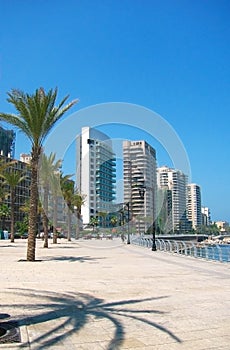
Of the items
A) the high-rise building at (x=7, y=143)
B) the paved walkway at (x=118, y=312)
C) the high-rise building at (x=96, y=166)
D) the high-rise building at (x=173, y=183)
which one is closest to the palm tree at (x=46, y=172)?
the high-rise building at (x=96, y=166)

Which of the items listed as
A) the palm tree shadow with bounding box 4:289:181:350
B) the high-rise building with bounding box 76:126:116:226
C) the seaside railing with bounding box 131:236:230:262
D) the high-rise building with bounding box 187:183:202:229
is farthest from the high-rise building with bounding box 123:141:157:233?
the high-rise building with bounding box 187:183:202:229

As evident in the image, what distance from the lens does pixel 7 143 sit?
104 m

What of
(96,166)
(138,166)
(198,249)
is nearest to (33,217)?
(198,249)

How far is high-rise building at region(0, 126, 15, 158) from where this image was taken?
99.9 metres

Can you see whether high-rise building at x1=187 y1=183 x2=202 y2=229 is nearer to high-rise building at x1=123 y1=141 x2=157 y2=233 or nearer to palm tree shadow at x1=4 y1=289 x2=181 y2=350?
high-rise building at x1=123 y1=141 x2=157 y2=233

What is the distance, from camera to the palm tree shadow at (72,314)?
4809 mm

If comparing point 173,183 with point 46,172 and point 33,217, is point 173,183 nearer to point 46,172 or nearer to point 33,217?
point 46,172

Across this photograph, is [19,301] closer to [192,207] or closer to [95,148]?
[95,148]

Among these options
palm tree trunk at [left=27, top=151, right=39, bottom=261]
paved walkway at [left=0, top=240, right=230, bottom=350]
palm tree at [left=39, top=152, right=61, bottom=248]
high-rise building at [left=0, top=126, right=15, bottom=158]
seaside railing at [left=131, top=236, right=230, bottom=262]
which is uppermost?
high-rise building at [left=0, top=126, right=15, bottom=158]

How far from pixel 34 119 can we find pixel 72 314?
12600mm

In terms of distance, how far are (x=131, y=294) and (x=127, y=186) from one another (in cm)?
3711

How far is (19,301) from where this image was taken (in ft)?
24.2

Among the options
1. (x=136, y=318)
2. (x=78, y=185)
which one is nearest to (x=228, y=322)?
(x=136, y=318)

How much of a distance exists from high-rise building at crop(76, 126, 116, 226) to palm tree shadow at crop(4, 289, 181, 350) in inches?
1151
